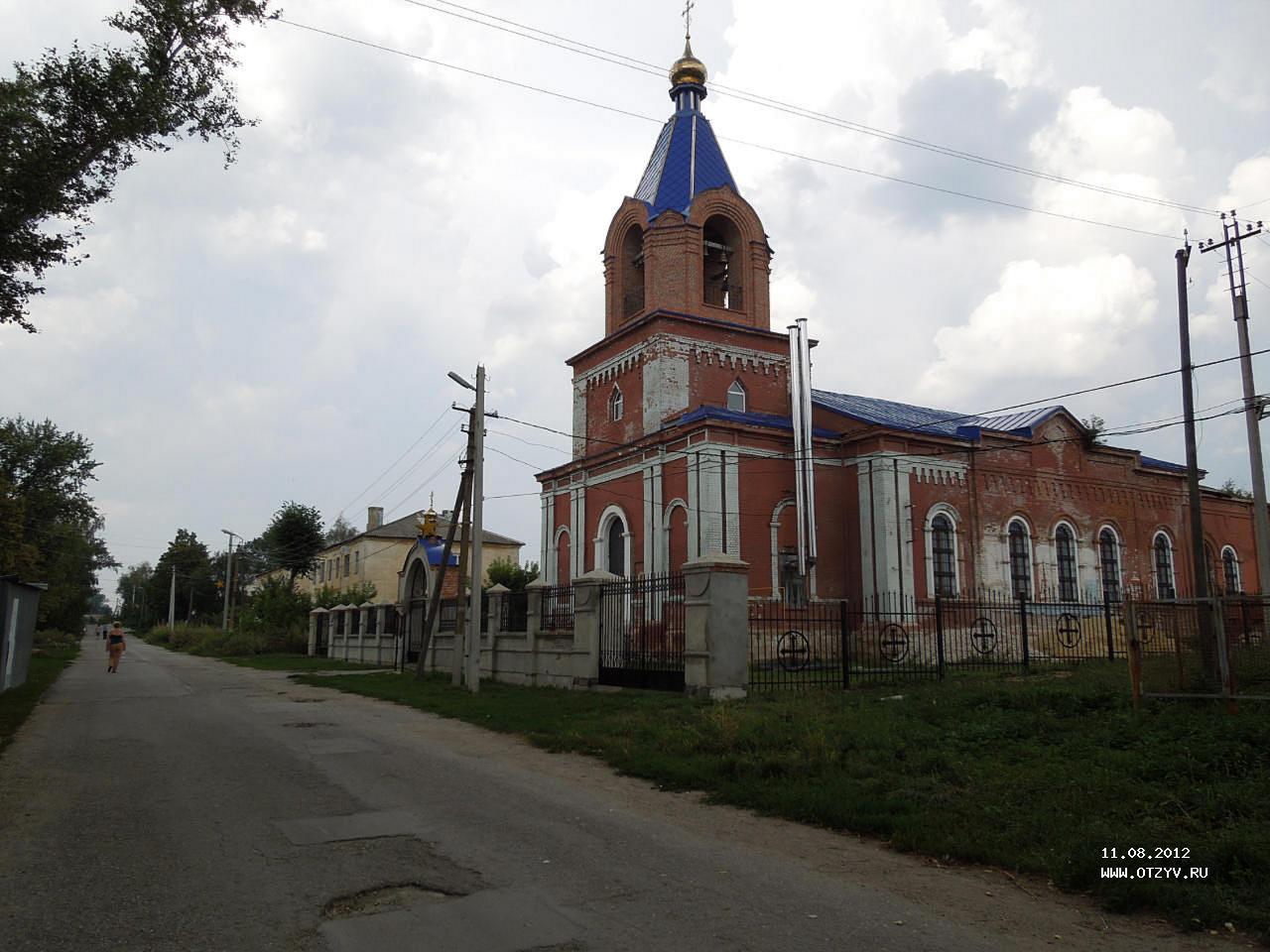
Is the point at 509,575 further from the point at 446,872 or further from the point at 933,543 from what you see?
the point at 446,872

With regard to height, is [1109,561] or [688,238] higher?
[688,238]

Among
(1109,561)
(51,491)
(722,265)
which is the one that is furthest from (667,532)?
(51,491)

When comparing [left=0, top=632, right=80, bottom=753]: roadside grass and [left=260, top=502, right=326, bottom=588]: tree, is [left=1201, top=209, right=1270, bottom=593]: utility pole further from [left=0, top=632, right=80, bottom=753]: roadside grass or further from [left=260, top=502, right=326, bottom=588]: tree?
[left=260, top=502, right=326, bottom=588]: tree

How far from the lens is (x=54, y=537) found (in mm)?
47406

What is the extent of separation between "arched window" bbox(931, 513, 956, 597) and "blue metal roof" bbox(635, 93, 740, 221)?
11.9 metres

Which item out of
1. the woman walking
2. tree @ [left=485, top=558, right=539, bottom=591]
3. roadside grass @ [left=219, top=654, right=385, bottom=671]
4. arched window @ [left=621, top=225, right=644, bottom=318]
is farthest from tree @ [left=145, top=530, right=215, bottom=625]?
arched window @ [left=621, top=225, right=644, bottom=318]

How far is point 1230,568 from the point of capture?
35.2 metres

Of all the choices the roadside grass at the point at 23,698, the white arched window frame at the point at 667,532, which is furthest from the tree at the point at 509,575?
the white arched window frame at the point at 667,532

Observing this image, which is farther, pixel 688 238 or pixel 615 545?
pixel 615 545

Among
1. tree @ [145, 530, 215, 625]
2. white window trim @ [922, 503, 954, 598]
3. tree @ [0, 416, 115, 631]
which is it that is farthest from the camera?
tree @ [145, 530, 215, 625]

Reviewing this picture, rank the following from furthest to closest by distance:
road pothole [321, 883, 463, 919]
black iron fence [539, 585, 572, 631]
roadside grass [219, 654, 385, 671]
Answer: roadside grass [219, 654, 385, 671] → black iron fence [539, 585, 572, 631] → road pothole [321, 883, 463, 919]

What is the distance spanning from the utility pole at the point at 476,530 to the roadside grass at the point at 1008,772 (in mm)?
5314

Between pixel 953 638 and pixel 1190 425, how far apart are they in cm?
1002

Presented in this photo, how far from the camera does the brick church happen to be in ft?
80.9
